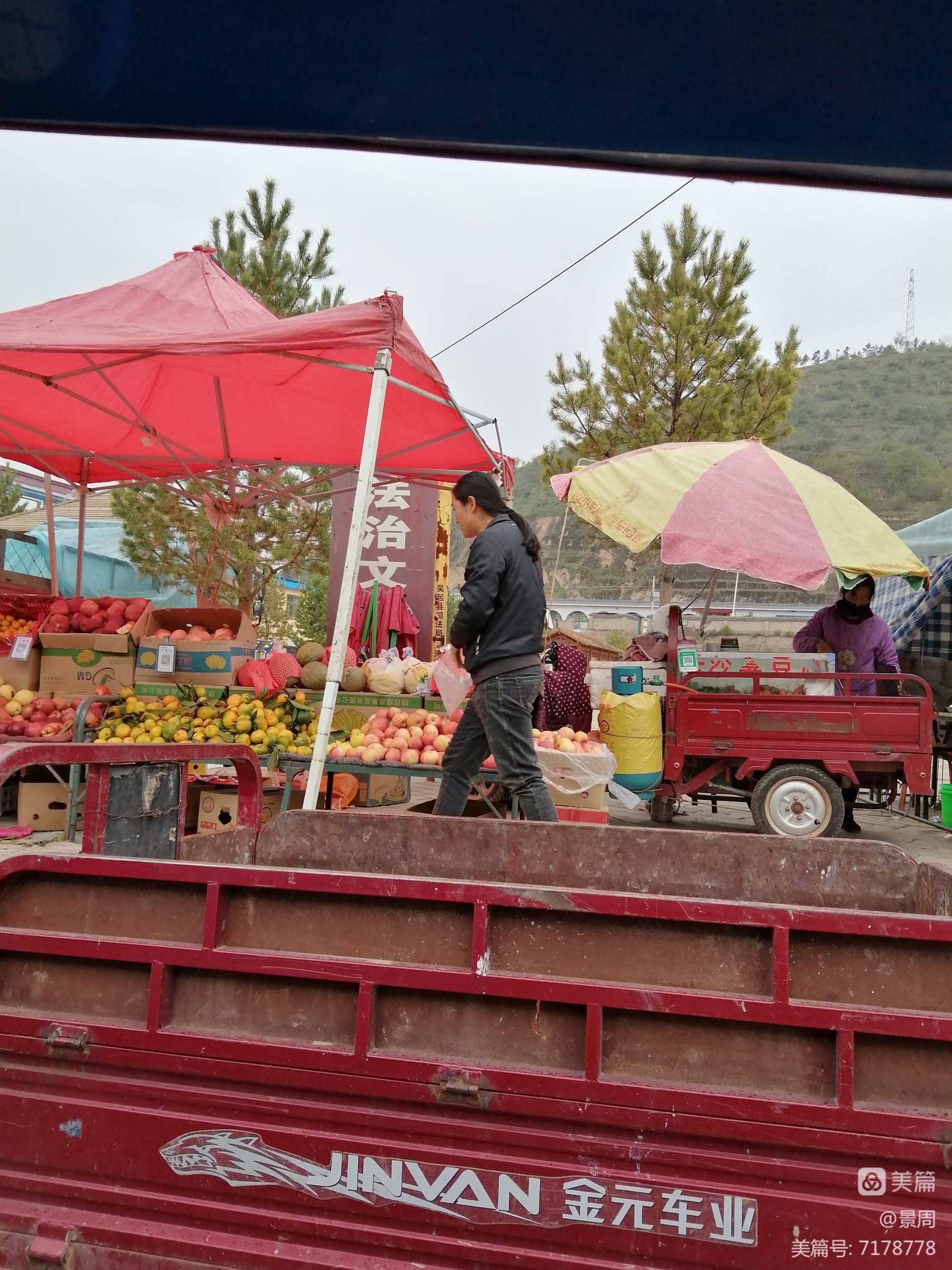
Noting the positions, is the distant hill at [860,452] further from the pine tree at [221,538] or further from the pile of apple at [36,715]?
the pile of apple at [36,715]

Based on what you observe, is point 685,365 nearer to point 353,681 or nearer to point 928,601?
point 928,601

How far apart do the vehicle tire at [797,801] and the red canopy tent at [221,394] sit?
385 cm

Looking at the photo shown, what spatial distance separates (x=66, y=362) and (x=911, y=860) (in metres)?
6.28

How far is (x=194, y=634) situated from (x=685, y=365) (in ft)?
33.7

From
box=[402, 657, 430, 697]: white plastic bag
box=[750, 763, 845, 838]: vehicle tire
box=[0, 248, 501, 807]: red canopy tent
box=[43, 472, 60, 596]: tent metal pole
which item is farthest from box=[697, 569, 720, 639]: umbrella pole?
box=[43, 472, 60, 596]: tent metal pole

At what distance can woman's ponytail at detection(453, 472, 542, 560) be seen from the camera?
4.55 meters

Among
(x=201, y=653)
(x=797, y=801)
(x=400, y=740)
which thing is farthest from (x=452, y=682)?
(x=797, y=801)

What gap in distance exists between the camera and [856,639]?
8.07m

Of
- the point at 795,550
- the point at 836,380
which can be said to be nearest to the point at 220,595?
the point at 795,550

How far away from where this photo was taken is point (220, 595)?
15.9 metres

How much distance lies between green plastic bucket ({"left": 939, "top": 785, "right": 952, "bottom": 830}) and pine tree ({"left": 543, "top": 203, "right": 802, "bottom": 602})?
294 inches

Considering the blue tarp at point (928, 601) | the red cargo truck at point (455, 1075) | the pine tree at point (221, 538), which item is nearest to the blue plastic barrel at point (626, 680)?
the blue tarp at point (928, 601)

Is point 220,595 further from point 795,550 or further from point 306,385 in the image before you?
point 795,550

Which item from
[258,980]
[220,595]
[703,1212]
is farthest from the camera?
[220,595]
